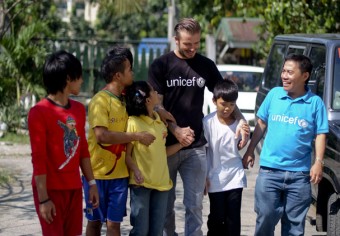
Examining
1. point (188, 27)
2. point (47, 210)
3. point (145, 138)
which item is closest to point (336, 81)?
point (188, 27)

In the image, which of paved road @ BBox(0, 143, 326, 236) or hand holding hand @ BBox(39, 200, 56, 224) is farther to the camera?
paved road @ BBox(0, 143, 326, 236)

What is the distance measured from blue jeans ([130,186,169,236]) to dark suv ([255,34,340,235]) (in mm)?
1478

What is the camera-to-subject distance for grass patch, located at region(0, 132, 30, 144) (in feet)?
45.9

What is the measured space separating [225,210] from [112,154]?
1106mm

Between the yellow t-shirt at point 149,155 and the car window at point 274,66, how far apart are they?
3.09 m

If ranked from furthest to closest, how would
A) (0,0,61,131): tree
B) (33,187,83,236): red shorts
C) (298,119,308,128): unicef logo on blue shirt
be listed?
(0,0,61,131): tree → (298,119,308,128): unicef logo on blue shirt → (33,187,83,236): red shorts

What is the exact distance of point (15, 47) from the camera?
1493cm

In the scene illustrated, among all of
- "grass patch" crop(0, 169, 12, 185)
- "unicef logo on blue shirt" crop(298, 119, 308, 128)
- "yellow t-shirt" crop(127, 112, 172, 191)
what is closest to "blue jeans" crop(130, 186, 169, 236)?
"yellow t-shirt" crop(127, 112, 172, 191)

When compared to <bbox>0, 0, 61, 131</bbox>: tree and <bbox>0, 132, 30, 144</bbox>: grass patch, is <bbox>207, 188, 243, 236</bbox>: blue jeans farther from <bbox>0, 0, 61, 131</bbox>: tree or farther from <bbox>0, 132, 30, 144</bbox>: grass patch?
<bbox>0, 0, 61, 131</bbox>: tree

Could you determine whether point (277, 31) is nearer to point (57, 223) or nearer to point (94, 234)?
point (94, 234)

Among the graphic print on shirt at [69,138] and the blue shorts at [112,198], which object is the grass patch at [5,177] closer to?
the blue shorts at [112,198]

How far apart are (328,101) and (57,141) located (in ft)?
10.1

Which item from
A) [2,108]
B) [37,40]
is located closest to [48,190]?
[2,108]

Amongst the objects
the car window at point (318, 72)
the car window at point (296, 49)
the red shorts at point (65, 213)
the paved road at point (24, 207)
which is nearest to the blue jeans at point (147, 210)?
the red shorts at point (65, 213)
